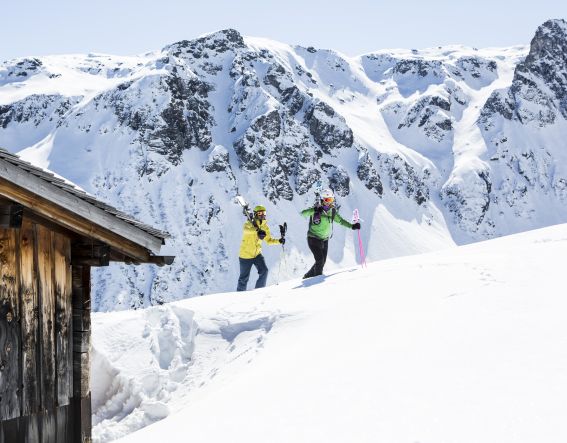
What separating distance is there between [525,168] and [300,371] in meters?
116

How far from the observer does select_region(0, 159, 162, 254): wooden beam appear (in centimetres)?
464

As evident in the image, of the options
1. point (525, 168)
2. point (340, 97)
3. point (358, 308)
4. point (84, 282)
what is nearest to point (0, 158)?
point (84, 282)

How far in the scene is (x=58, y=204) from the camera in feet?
16.3

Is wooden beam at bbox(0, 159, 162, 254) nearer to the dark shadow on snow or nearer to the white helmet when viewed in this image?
the dark shadow on snow

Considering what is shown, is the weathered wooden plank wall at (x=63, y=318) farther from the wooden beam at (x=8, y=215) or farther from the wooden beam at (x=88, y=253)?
the wooden beam at (x=8, y=215)

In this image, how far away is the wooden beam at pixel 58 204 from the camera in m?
4.64

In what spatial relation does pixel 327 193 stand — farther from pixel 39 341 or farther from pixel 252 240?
pixel 39 341

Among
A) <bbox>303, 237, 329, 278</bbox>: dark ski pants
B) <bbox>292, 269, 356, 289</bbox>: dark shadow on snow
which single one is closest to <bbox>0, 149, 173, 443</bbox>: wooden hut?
<bbox>292, 269, 356, 289</bbox>: dark shadow on snow

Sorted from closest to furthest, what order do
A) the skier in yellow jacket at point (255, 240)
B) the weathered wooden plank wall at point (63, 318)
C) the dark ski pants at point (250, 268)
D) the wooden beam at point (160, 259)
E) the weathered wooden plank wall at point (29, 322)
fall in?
the weathered wooden plank wall at point (29, 322)
the weathered wooden plank wall at point (63, 318)
the wooden beam at point (160, 259)
the skier in yellow jacket at point (255, 240)
the dark ski pants at point (250, 268)

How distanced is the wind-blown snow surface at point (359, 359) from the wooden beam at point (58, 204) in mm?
1838

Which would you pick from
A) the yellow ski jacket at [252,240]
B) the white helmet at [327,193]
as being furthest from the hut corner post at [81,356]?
the yellow ski jacket at [252,240]

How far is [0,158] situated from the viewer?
4.50 metres

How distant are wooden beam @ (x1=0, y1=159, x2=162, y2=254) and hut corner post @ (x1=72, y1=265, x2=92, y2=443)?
52cm

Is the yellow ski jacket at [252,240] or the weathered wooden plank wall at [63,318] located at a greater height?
the yellow ski jacket at [252,240]
